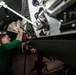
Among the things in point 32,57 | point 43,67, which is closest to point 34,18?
point 43,67

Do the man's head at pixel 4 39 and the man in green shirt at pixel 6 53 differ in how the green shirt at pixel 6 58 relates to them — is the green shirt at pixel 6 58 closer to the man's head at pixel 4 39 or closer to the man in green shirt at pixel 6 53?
the man in green shirt at pixel 6 53

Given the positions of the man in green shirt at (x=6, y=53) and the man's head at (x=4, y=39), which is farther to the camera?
the man's head at (x=4, y=39)

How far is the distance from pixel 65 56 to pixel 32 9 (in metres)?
1.64

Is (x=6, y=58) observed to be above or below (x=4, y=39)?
below

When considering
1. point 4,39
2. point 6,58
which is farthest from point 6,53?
point 4,39

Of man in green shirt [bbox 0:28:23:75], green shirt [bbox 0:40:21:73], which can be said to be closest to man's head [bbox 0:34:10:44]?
man in green shirt [bbox 0:28:23:75]

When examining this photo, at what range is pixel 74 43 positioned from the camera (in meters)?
0.43

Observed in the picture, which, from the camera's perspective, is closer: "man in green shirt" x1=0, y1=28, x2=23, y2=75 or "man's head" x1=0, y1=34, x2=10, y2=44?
"man in green shirt" x1=0, y1=28, x2=23, y2=75

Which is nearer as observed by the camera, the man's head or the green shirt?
the green shirt

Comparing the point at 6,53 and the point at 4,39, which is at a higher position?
the point at 4,39

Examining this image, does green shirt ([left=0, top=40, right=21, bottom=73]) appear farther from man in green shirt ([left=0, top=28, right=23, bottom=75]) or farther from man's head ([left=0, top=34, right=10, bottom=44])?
man's head ([left=0, top=34, right=10, bottom=44])

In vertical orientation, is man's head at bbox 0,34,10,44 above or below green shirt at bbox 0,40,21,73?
above

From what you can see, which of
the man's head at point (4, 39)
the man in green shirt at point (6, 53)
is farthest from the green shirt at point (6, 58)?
the man's head at point (4, 39)

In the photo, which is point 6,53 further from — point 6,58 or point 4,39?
point 4,39
